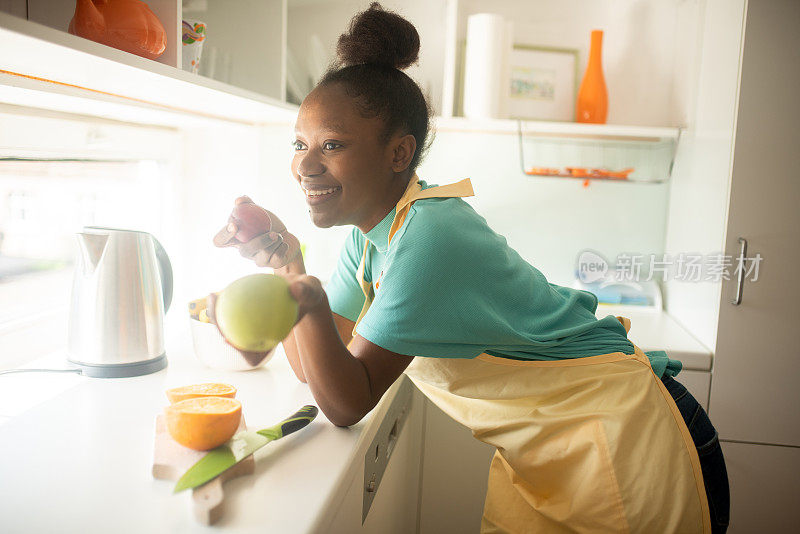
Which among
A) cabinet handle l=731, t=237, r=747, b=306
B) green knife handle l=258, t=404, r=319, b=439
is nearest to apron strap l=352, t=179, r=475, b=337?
green knife handle l=258, t=404, r=319, b=439

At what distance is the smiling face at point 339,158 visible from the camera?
0.88m

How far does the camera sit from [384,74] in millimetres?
923

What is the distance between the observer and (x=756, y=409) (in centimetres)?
161

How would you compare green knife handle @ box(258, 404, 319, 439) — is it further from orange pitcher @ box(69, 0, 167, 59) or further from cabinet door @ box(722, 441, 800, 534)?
cabinet door @ box(722, 441, 800, 534)

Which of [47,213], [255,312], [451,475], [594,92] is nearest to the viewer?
[255,312]

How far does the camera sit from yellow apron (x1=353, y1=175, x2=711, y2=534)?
91 cm

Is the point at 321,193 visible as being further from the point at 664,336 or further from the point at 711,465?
the point at 664,336

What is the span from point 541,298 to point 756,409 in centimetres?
102

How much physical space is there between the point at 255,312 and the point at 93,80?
1.80ft

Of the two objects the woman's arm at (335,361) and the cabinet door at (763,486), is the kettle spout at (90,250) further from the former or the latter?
the cabinet door at (763,486)

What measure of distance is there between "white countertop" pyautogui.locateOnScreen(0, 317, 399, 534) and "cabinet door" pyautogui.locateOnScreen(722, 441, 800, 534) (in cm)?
108

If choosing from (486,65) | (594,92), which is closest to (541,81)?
(594,92)

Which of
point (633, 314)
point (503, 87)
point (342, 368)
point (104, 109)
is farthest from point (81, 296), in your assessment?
point (633, 314)

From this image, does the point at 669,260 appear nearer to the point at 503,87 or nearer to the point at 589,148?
the point at 589,148
